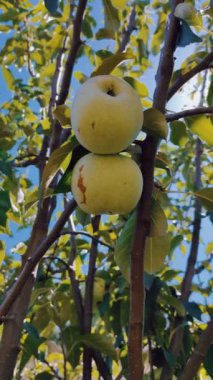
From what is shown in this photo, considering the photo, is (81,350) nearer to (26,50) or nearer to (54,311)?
(54,311)

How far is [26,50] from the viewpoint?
2184 millimetres

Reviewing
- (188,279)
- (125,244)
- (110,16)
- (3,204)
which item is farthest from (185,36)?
(110,16)

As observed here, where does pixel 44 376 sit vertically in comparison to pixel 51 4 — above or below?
below

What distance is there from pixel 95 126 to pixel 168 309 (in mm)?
980

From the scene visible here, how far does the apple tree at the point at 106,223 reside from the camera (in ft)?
2.66

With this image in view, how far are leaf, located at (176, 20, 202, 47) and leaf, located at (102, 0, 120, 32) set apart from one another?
3.12ft

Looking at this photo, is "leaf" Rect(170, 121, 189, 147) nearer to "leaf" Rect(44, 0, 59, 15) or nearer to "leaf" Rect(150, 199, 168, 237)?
"leaf" Rect(150, 199, 168, 237)

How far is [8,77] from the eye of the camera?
2283 millimetres

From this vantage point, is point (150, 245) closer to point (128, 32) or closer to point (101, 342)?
point (101, 342)

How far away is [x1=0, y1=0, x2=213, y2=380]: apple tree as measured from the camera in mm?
810

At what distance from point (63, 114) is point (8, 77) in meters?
1.48

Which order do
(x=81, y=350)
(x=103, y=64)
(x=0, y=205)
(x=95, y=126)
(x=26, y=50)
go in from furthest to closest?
(x=26, y=50) < (x=81, y=350) < (x=0, y=205) < (x=103, y=64) < (x=95, y=126)

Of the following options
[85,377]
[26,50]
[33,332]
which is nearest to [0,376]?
[33,332]

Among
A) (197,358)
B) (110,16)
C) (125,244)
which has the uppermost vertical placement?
(110,16)
